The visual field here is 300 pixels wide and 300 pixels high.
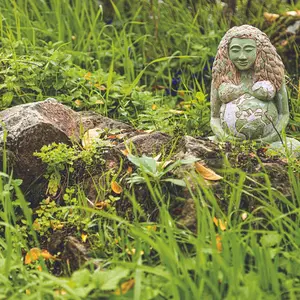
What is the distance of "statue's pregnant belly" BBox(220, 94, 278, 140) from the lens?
155 inches

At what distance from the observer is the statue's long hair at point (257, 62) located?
13.1ft

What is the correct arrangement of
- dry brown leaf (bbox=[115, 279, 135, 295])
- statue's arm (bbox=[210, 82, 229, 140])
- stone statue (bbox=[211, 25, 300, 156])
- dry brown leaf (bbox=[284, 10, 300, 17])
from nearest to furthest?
dry brown leaf (bbox=[115, 279, 135, 295]) → stone statue (bbox=[211, 25, 300, 156]) → statue's arm (bbox=[210, 82, 229, 140]) → dry brown leaf (bbox=[284, 10, 300, 17])

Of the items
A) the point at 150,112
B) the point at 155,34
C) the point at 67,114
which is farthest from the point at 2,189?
the point at 155,34

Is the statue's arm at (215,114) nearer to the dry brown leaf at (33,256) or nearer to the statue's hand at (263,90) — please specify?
the statue's hand at (263,90)

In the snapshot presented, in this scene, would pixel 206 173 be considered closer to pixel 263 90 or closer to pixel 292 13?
pixel 263 90

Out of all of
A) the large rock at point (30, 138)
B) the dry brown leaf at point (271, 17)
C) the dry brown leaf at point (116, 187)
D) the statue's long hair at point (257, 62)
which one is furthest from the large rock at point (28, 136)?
the dry brown leaf at point (271, 17)

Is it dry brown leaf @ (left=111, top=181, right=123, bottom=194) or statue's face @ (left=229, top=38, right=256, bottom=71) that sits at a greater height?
statue's face @ (left=229, top=38, right=256, bottom=71)

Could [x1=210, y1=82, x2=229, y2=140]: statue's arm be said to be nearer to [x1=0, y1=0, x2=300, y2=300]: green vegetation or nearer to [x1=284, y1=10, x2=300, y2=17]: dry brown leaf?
[x1=0, y1=0, x2=300, y2=300]: green vegetation

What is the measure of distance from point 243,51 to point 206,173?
892 mm

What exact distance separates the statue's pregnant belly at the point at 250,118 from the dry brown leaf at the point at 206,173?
637 millimetres

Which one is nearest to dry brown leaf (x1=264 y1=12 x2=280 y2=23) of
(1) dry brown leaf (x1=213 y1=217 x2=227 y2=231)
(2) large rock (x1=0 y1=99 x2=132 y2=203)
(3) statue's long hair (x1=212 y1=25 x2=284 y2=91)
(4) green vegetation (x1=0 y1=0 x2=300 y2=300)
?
(4) green vegetation (x1=0 y1=0 x2=300 y2=300)

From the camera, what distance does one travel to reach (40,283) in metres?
2.66

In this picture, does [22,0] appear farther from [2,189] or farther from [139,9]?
→ [2,189]

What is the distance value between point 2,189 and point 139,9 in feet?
9.53
